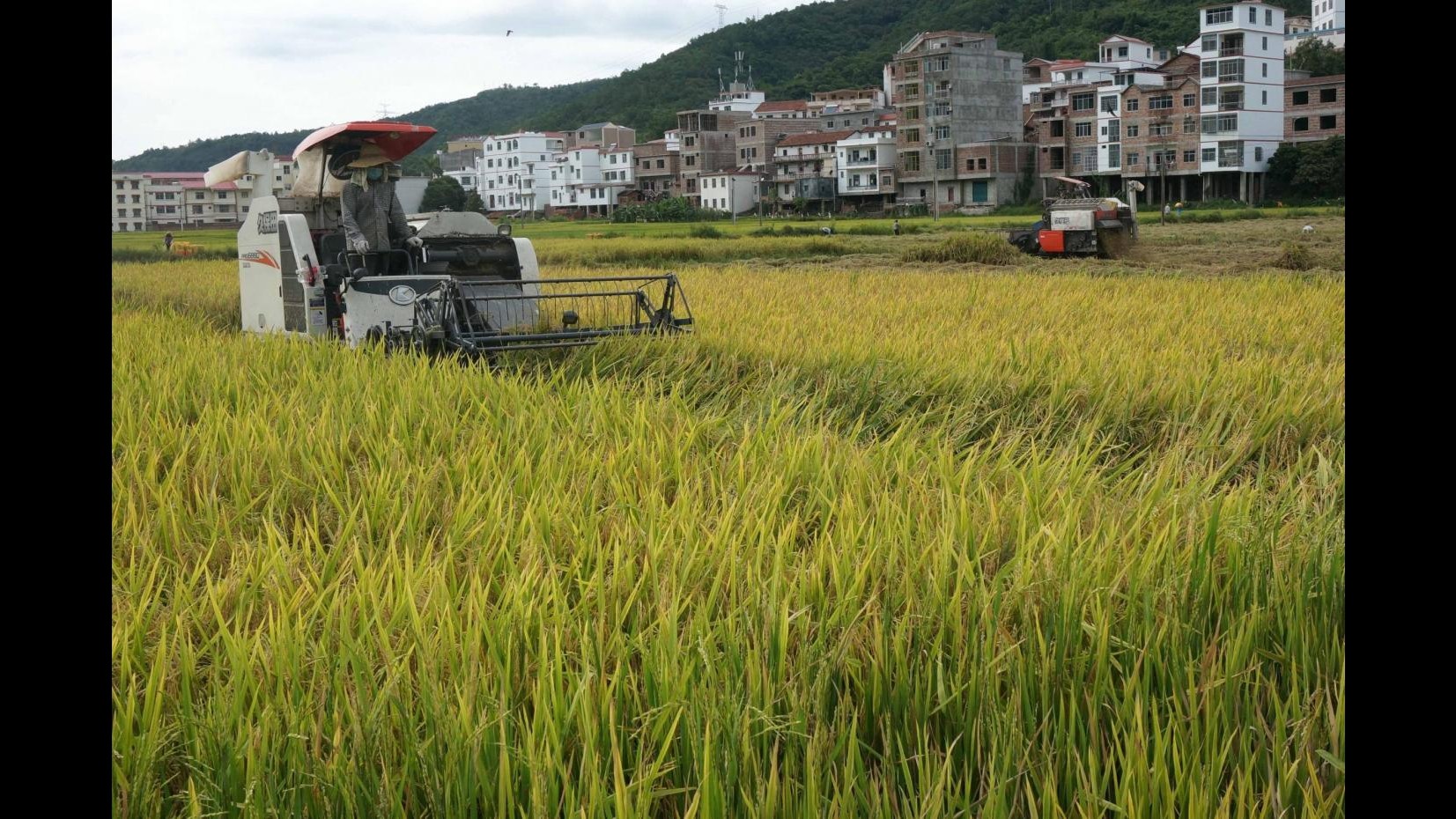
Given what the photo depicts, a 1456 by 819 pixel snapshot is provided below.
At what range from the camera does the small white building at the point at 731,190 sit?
68250 mm

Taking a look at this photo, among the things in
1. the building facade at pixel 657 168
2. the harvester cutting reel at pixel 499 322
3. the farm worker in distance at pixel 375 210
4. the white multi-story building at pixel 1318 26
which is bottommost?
the harvester cutting reel at pixel 499 322

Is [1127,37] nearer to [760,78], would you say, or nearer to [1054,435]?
[760,78]

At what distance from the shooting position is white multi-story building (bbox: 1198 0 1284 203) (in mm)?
47031

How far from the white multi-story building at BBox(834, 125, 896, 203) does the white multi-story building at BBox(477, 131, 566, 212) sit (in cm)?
2558

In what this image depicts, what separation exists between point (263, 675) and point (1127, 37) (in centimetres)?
7135

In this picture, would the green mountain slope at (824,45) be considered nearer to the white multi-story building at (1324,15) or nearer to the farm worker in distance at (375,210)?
the white multi-story building at (1324,15)

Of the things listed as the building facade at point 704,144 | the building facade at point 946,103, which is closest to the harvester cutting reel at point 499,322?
the building facade at point 946,103

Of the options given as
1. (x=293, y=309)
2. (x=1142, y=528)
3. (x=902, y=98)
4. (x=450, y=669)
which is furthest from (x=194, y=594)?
(x=902, y=98)

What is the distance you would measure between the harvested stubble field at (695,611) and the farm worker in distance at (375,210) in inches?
111

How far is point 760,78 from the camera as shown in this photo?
279 feet

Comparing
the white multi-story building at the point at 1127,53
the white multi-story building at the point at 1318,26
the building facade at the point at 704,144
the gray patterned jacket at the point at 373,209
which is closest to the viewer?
the gray patterned jacket at the point at 373,209

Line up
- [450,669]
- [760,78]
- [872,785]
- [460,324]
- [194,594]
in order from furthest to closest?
[760,78] → [460,324] → [194,594] → [450,669] → [872,785]

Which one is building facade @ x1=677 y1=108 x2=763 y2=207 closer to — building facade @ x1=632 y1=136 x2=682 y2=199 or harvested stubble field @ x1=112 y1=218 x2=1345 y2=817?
building facade @ x1=632 y1=136 x2=682 y2=199

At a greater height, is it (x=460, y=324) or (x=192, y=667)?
(x=460, y=324)
